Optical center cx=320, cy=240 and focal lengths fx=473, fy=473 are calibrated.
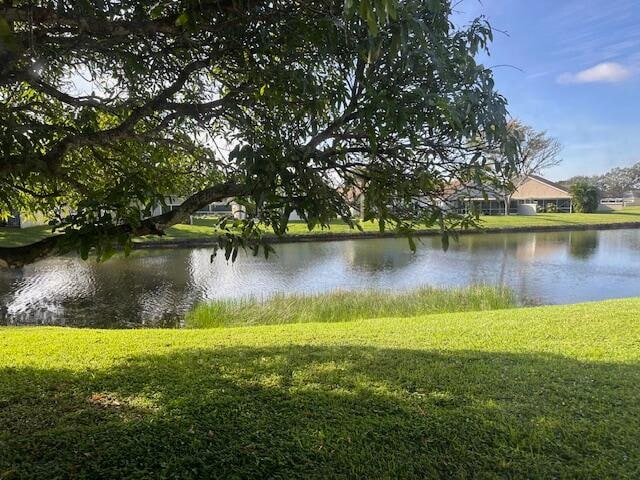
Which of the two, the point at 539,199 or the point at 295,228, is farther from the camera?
the point at 539,199

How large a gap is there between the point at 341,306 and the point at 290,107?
26.6ft

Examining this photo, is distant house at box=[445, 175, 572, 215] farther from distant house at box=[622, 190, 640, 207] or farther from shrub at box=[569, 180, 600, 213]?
distant house at box=[622, 190, 640, 207]

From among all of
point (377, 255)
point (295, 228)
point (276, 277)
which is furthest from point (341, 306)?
point (295, 228)

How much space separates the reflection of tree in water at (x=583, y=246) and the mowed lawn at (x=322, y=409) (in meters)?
17.0

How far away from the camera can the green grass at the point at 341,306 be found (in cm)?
971

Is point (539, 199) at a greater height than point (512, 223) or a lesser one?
greater

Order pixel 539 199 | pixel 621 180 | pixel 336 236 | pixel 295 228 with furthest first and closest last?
pixel 621 180 < pixel 539 199 < pixel 336 236 < pixel 295 228

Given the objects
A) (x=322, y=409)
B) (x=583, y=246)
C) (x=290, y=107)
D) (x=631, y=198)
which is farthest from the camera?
(x=631, y=198)

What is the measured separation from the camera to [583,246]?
23781 millimetres

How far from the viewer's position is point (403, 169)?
2559 mm

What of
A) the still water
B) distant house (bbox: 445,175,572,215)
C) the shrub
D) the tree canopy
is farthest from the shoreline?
the tree canopy

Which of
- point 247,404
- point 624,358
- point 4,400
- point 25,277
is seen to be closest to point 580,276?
point 624,358

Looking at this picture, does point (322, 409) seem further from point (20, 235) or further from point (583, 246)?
point (583, 246)

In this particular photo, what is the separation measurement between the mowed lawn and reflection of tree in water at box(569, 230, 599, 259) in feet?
55.8
